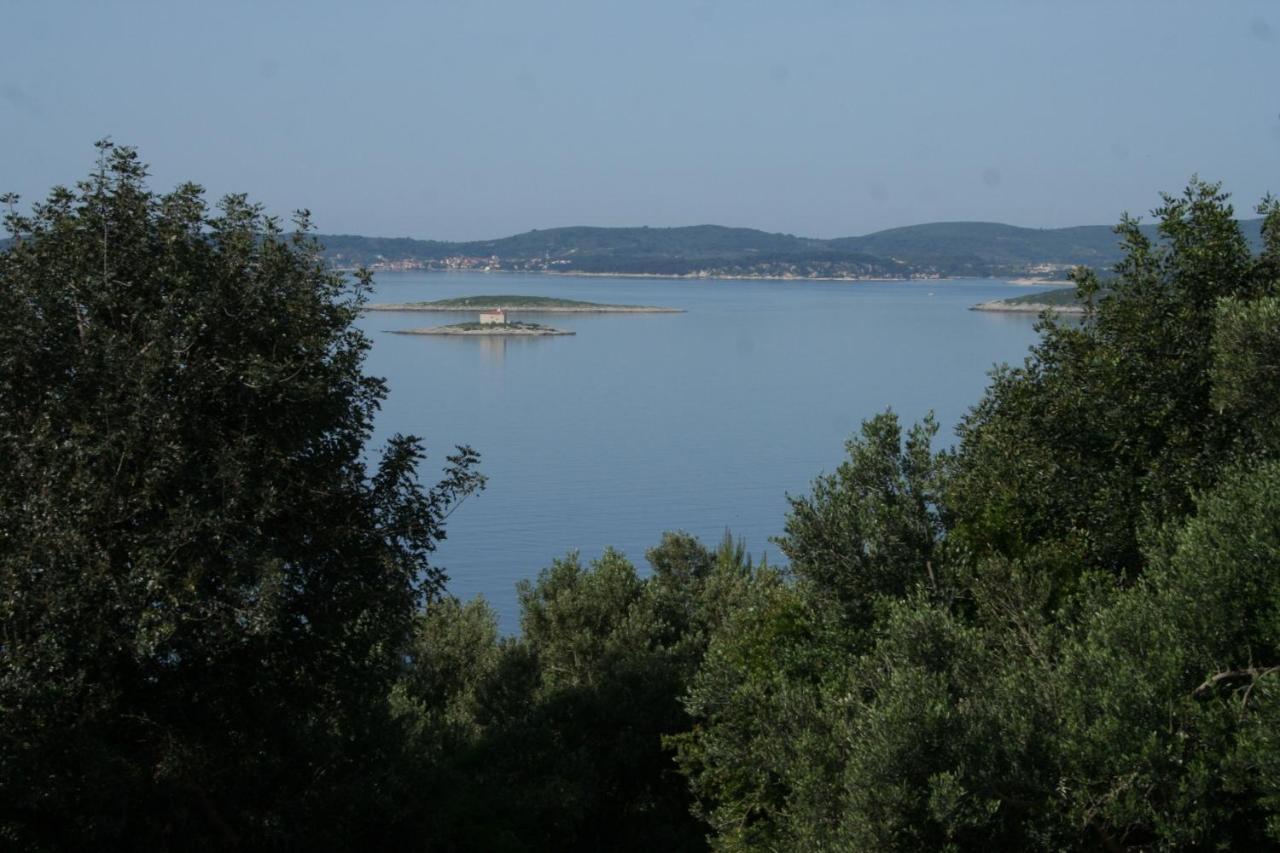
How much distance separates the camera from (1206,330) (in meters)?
14.4

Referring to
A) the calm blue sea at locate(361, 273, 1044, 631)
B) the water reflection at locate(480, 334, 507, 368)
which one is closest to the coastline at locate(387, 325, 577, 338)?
the water reflection at locate(480, 334, 507, 368)

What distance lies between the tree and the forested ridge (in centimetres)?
3

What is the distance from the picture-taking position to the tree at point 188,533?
1066 cm

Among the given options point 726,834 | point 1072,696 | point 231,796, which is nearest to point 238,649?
point 231,796

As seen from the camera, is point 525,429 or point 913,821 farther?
point 525,429

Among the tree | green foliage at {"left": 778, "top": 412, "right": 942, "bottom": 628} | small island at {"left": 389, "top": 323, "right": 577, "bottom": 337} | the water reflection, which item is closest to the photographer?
the tree

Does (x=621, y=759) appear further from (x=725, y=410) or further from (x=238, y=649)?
(x=725, y=410)

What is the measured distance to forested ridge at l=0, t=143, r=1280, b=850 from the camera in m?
10.4

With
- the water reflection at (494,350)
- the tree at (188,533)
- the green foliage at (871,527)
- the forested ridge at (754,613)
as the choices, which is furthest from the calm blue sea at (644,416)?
the tree at (188,533)

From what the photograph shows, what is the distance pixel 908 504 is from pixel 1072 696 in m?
4.39

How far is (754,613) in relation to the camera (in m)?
17.2

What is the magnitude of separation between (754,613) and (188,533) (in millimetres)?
8305

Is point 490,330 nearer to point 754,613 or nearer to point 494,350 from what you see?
point 494,350

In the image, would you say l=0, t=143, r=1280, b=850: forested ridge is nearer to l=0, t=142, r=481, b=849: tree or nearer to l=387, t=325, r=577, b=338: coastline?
l=0, t=142, r=481, b=849: tree
